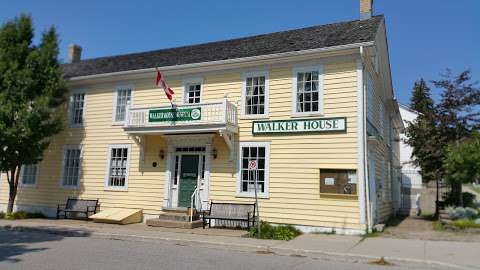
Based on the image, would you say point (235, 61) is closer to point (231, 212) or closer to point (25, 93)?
point (231, 212)

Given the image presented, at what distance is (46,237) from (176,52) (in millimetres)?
10183

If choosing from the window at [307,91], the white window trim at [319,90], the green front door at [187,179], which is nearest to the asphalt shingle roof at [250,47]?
the white window trim at [319,90]

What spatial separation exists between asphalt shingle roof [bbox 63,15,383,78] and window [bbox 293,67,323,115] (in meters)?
0.86

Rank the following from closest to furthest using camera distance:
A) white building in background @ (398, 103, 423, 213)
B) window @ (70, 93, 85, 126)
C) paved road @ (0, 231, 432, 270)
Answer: paved road @ (0, 231, 432, 270) < window @ (70, 93, 85, 126) < white building in background @ (398, 103, 423, 213)

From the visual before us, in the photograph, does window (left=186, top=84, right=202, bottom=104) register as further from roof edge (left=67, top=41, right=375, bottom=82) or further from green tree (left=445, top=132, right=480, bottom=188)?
green tree (left=445, top=132, right=480, bottom=188)

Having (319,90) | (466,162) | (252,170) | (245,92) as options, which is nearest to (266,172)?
(252,170)

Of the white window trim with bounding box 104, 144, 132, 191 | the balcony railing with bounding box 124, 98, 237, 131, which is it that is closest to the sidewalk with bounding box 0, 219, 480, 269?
the white window trim with bounding box 104, 144, 132, 191

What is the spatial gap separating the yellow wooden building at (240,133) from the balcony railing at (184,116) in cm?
4

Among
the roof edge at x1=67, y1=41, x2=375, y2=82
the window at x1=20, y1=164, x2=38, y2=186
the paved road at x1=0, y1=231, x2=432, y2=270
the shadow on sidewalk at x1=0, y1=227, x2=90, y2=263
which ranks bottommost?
the shadow on sidewalk at x1=0, y1=227, x2=90, y2=263

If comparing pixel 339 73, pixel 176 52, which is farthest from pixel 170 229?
pixel 176 52

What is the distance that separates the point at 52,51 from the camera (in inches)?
690

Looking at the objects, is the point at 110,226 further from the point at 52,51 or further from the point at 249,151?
the point at 52,51

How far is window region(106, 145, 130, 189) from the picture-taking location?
1662 cm

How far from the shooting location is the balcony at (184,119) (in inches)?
549
